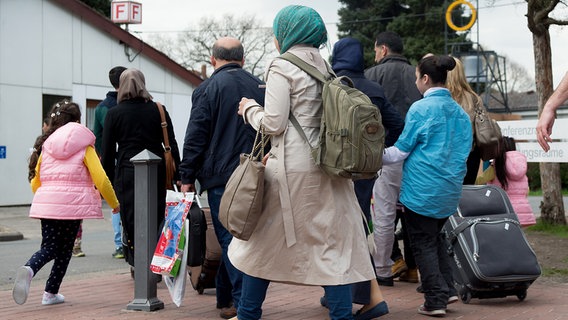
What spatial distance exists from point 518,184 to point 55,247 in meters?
4.13

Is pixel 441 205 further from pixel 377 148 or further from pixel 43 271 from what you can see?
pixel 43 271

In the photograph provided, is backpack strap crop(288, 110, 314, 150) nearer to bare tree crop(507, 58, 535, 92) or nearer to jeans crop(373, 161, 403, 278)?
jeans crop(373, 161, 403, 278)

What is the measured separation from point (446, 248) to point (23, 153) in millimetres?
16494

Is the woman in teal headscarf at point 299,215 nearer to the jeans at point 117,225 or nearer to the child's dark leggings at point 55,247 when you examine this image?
the child's dark leggings at point 55,247

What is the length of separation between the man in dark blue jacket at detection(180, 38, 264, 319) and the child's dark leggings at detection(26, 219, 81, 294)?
129cm

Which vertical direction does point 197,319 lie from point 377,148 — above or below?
below

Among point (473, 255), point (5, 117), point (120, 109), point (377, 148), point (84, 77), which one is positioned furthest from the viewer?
point (84, 77)

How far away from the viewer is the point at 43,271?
366 inches

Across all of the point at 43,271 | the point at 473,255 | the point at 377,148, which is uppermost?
the point at 377,148

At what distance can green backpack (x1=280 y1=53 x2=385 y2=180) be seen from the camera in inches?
190

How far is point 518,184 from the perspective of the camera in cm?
829

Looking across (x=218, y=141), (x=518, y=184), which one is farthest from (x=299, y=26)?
(x=518, y=184)

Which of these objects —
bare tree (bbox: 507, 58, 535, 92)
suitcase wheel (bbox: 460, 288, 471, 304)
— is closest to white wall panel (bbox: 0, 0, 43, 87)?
suitcase wheel (bbox: 460, 288, 471, 304)

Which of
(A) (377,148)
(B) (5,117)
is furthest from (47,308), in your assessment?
(B) (5,117)
